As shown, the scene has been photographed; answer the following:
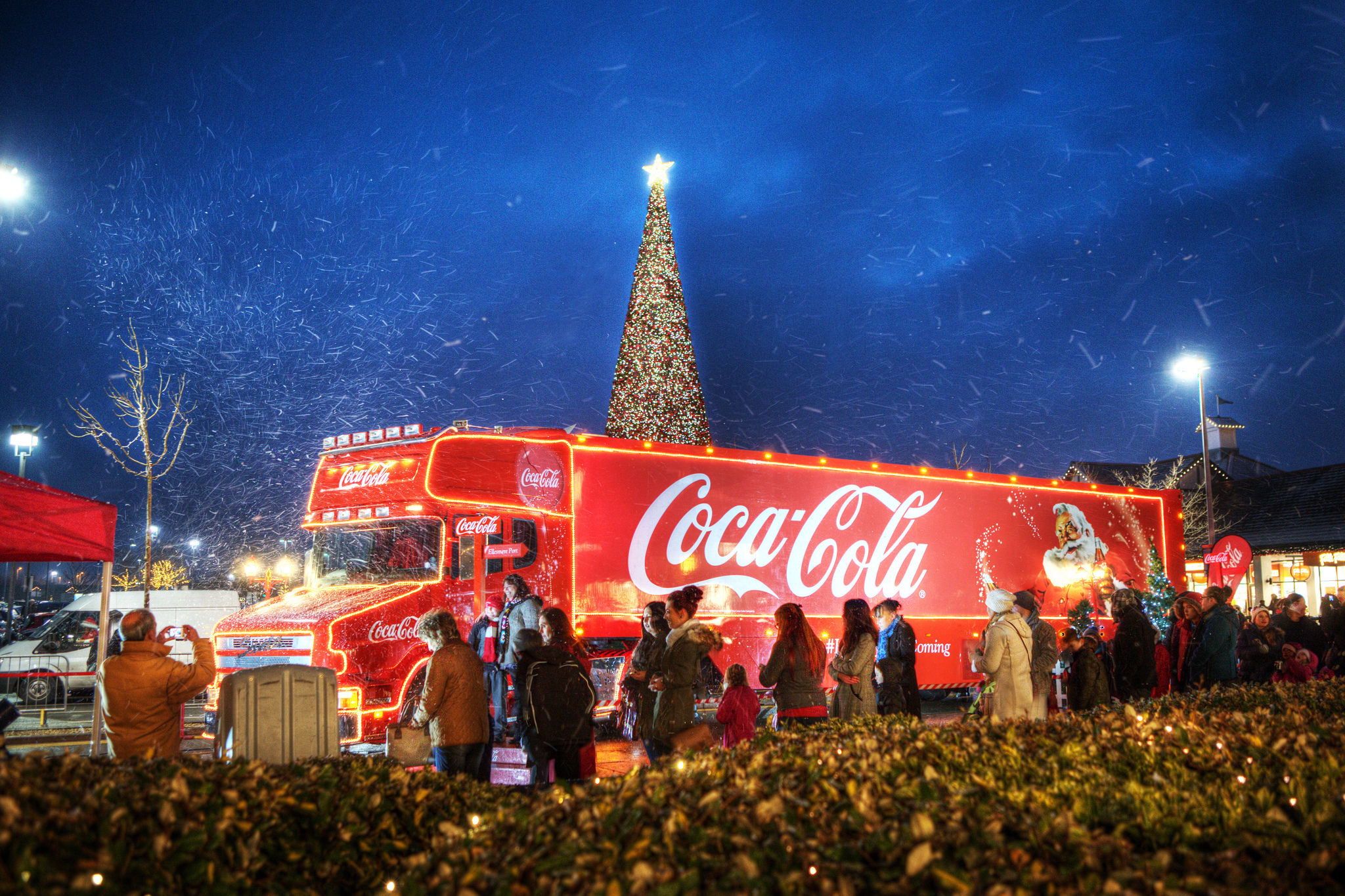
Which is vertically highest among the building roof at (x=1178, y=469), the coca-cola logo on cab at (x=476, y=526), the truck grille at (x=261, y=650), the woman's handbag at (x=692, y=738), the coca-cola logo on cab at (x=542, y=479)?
the building roof at (x=1178, y=469)

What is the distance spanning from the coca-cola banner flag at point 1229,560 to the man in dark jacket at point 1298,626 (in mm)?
4981

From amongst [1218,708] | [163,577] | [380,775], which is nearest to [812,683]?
[1218,708]

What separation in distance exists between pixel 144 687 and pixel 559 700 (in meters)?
2.56

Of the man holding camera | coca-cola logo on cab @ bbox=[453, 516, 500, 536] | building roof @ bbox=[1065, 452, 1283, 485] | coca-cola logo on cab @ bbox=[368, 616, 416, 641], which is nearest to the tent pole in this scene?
coca-cola logo on cab @ bbox=[368, 616, 416, 641]

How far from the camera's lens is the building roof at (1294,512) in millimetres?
31578

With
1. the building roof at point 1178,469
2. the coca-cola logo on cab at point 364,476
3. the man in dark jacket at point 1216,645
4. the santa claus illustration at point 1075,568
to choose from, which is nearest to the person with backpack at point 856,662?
the man in dark jacket at point 1216,645

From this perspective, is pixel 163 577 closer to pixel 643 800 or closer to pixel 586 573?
pixel 586 573

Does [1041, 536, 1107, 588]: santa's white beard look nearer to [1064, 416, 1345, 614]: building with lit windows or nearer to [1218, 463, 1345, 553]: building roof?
[1064, 416, 1345, 614]: building with lit windows

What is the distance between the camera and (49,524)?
27.1 ft

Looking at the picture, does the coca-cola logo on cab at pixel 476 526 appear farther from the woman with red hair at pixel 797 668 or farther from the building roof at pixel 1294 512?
the building roof at pixel 1294 512

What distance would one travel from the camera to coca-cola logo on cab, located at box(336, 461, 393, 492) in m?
9.86

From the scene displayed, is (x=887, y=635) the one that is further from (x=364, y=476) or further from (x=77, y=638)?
(x=77, y=638)

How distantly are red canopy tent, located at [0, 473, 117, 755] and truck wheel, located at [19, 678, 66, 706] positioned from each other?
Result: 1035cm

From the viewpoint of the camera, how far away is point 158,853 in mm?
2766
